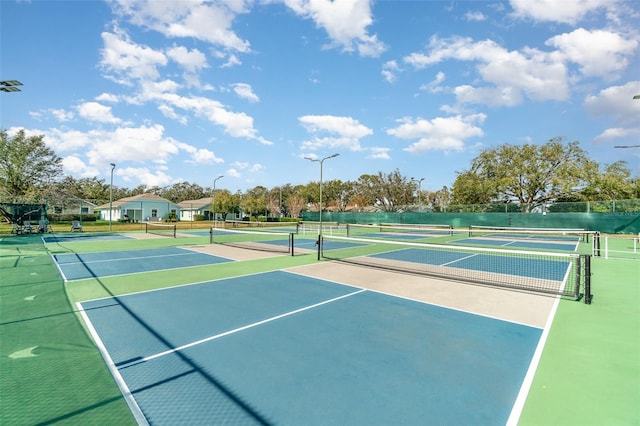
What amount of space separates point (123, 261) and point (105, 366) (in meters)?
9.84

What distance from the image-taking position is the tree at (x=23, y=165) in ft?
130

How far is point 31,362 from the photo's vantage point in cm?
423

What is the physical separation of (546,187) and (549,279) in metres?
43.1

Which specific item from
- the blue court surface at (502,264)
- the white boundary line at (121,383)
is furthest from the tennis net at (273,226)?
the white boundary line at (121,383)

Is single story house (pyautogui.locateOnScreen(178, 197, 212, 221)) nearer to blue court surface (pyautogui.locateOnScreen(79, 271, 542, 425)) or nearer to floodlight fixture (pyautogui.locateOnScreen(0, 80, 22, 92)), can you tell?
floodlight fixture (pyautogui.locateOnScreen(0, 80, 22, 92))

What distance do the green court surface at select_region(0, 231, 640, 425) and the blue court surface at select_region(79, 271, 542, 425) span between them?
0.82ft

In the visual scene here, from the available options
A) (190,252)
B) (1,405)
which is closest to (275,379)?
(1,405)

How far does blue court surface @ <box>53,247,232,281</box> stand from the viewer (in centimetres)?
1032

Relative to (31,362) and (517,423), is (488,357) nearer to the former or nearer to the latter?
(517,423)

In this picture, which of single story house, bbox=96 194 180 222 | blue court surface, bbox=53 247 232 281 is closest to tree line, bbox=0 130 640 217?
single story house, bbox=96 194 180 222

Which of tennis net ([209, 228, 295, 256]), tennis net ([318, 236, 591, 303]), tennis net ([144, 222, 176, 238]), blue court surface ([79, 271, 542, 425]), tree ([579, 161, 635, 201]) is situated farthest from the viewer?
tree ([579, 161, 635, 201])

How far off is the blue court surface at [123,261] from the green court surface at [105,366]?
1.94 meters

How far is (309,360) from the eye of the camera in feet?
14.2

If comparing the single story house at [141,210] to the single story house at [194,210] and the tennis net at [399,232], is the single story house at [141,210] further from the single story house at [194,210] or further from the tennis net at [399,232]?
the tennis net at [399,232]
